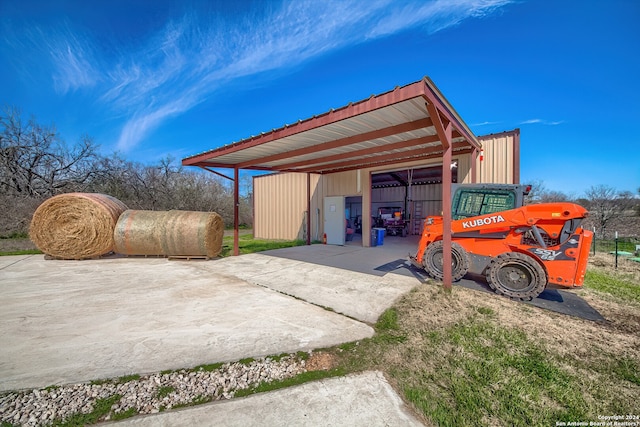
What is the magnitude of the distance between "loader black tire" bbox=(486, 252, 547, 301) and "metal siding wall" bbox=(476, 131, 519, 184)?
3800 millimetres

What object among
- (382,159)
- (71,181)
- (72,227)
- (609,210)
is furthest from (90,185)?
(609,210)

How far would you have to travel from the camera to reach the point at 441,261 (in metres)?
5.41

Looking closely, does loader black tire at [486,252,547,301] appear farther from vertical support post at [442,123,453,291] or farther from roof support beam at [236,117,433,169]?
roof support beam at [236,117,433,169]

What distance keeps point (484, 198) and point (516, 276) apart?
1703mm

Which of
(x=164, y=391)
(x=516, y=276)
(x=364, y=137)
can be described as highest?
(x=364, y=137)

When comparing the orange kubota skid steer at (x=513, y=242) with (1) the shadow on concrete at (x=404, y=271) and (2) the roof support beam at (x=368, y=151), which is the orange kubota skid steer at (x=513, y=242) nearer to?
(1) the shadow on concrete at (x=404, y=271)

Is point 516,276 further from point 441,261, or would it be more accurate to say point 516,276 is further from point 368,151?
point 368,151

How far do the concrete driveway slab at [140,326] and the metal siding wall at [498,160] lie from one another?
681 cm

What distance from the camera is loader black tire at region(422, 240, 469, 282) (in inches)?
198

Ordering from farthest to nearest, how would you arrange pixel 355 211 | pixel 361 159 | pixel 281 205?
1. pixel 355 211
2. pixel 281 205
3. pixel 361 159

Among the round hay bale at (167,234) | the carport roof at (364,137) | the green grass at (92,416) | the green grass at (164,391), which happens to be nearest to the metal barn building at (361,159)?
the carport roof at (364,137)

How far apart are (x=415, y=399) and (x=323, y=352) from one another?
3.24ft

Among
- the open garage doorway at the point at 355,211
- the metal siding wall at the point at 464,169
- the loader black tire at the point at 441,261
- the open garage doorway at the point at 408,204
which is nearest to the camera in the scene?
the loader black tire at the point at 441,261

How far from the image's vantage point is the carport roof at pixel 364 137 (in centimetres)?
417
